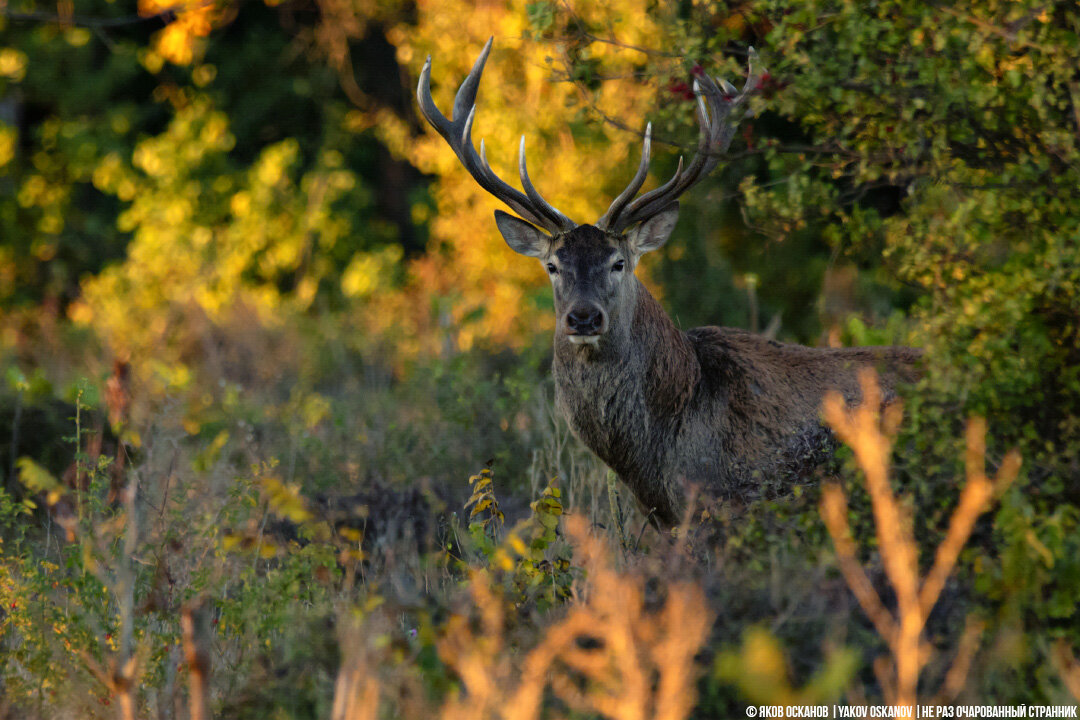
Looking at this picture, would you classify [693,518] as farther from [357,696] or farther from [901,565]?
[357,696]

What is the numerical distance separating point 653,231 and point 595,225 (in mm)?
453

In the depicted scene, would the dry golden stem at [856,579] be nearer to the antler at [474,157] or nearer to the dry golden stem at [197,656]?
the dry golden stem at [197,656]

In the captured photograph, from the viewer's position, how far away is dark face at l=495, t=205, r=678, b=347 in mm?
5684

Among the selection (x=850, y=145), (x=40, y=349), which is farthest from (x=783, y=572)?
(x=40, y=349)

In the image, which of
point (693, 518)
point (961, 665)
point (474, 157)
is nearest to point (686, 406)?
point (693, 518)

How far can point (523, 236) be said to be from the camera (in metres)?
6.58

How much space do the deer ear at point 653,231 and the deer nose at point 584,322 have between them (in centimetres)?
85

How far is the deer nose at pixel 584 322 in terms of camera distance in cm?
565

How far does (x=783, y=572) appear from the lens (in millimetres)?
3855

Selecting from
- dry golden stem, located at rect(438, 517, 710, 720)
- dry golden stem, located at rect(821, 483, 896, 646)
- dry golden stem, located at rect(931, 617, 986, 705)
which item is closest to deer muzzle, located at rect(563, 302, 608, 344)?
dry golden stem, located at rect(821, 483, 896, 646)

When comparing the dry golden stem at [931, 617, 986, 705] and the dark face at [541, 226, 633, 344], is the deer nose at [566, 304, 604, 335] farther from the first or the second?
the dry golden stem at [931, 617, 986, 705]

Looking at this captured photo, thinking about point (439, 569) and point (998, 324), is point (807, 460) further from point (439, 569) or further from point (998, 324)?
point (439, 569)

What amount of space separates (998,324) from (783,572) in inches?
52.2

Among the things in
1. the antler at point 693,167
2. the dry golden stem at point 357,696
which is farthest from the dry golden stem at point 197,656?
the antler at point 693,167
